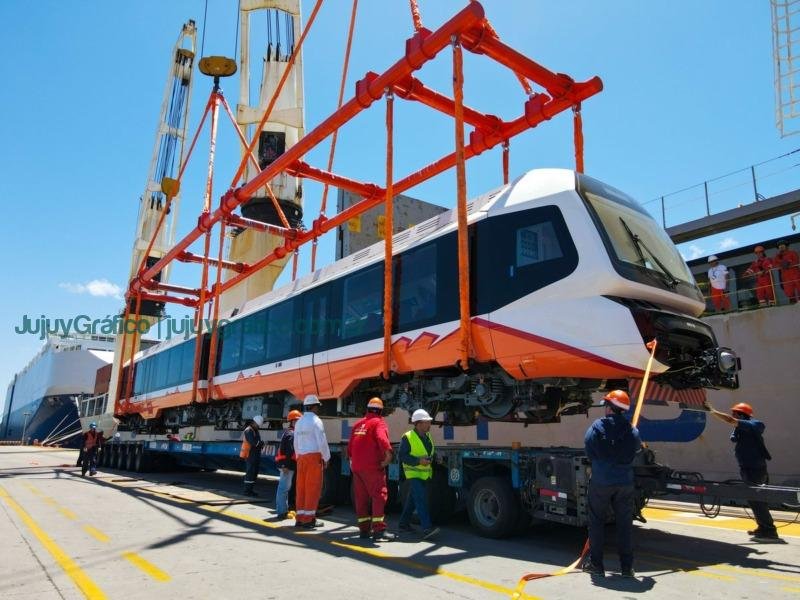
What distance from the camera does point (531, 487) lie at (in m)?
6.35

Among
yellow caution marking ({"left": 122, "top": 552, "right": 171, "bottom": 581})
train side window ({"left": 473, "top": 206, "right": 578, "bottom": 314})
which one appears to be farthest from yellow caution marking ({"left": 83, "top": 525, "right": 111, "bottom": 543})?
train side window ({"left": 473, "top": 206, "right": 578, "bottom": 314})

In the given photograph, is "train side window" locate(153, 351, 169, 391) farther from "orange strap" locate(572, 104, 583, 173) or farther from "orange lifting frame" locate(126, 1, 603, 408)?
"orange strap" locate(572, 104, 583, 173)

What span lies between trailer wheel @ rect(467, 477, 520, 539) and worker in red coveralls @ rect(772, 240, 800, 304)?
27.5 ft

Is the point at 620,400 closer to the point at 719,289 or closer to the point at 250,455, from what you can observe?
the point at 250,455

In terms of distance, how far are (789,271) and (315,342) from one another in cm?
953

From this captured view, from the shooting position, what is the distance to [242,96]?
23.9 meters

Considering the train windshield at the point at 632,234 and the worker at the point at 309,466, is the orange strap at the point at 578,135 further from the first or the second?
the worker at the point at 309,466

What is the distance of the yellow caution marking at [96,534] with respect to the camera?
6578 millimetres

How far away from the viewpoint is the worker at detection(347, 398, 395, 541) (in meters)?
6.55

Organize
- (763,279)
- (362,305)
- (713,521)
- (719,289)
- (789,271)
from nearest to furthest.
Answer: (713,521), (362,305), (789,271), (763,279), (719,289)

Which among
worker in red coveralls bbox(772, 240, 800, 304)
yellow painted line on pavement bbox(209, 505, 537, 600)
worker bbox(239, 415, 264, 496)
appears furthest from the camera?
worker in red coveralls bbox(772, 240, 800, 304)

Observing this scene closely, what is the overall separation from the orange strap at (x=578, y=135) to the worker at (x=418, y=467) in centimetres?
468

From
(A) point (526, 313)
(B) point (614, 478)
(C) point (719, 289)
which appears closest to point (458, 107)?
(A) point (526, 313)

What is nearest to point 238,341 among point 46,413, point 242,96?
point 242,96
